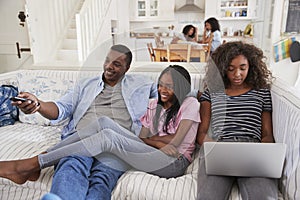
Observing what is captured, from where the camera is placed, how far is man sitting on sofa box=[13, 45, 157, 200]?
1.03 metres

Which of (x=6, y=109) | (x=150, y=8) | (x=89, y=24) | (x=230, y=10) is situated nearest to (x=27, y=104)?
(x=6, y=109)

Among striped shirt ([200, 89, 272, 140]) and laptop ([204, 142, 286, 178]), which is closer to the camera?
laptop ([204, 142, 286, 178])

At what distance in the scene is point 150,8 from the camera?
4102 mm

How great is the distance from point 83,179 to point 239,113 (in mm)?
761

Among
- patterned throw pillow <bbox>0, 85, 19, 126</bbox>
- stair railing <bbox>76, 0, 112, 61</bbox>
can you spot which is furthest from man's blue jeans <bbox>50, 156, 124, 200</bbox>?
stair railing <bbox>76, 0, 112, 61</bbox>

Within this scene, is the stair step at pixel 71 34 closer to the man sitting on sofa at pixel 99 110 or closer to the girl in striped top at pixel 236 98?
the man sitting on sofa at pixel 99 110

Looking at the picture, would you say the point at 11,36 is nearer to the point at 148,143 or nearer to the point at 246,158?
the point at 148,143

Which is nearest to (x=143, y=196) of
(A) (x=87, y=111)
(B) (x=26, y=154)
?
(A) (x=87, y=111)

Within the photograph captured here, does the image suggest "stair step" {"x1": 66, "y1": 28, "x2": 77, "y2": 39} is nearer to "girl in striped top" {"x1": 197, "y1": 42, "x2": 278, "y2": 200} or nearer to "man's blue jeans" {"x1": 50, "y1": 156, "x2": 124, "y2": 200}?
"girl in striped top" {"x1": 197, "y1": 42, "x2": 278, "y2": 200}

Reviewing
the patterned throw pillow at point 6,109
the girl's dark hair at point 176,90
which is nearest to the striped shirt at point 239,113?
the girl's dark hair at point 176,90

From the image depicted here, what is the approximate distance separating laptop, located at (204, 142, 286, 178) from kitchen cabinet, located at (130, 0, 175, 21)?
3.14 meters

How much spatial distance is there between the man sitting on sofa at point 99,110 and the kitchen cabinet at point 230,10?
13.1 feet

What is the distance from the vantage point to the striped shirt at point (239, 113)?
126 centimetres

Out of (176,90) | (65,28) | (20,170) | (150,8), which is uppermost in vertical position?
(150,8)
